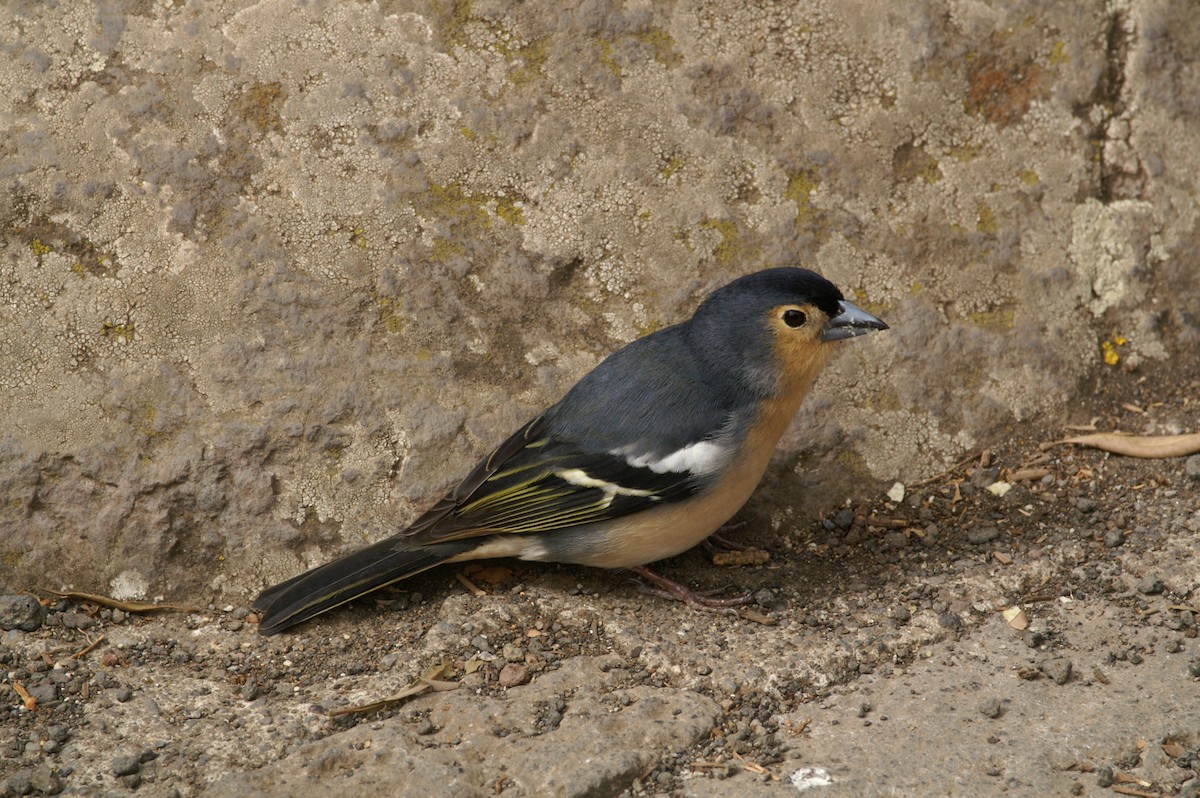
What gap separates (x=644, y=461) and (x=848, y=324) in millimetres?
914

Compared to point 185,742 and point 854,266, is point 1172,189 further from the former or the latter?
point 185,742

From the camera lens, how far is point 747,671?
382cm

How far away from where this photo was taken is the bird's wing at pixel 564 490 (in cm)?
408

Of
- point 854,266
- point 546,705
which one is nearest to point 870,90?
point 854,266

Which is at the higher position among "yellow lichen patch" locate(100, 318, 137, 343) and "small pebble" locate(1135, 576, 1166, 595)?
"yellow lichen patch" locate(100, 318, 137, 343)

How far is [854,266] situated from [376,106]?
2152mm

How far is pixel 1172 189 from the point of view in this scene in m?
5.21

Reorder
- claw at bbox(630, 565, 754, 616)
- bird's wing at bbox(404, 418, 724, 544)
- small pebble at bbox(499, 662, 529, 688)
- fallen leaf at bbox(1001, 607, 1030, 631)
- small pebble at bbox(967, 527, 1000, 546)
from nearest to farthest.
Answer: small pebble at bbox(499, 662, 529, 688)
fallen leaf at bbox(1001, 607, 1030, 631)
bird's wing at bbox(404, 418, 724, 544)
claw at bbox(630, 565, 754, 616)
small pebble at bbox(967, 527, 1000, 546)

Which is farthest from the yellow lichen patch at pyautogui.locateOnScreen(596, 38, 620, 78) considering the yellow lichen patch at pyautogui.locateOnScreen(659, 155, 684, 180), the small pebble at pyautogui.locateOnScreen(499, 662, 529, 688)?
the small pebble at pyautogui.locateOnScreen(499, 662, 529, 688)

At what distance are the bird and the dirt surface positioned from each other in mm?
222

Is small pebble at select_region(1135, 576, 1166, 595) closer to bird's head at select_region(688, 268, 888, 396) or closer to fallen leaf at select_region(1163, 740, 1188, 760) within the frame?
fallen leaf at select_region(1163, 740, 1188, 760)

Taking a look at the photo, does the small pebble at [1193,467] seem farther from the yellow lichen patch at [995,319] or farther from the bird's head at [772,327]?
the bird's head at [772,327]

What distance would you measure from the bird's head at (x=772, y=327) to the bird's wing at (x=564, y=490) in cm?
34

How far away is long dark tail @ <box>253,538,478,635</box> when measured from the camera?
4.02m
